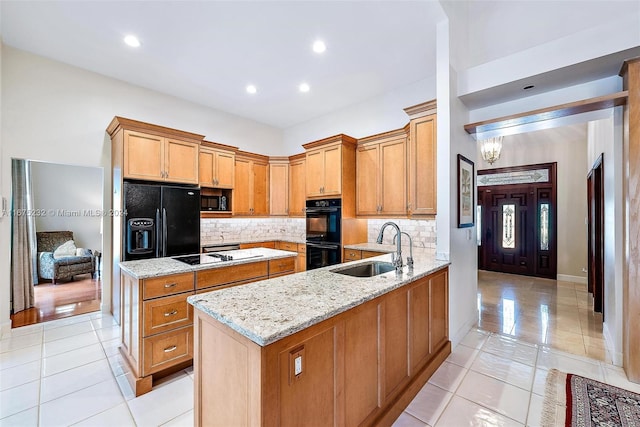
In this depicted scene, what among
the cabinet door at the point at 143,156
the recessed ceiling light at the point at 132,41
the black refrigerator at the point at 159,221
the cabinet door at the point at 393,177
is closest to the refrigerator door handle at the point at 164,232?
the black refrigerator at the point at 159,221

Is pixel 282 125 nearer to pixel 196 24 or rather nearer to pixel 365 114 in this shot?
pixel 365 114

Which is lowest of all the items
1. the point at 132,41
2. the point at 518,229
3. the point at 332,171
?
the point at 518,229

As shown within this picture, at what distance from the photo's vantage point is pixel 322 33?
292 centimetres

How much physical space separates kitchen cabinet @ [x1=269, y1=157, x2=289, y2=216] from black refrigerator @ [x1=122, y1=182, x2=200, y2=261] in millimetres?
1768

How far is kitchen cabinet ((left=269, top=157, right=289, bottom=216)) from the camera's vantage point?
5.40 meters

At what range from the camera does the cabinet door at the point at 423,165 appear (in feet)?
10.3

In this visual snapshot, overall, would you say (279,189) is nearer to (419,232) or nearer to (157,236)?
(157,236)

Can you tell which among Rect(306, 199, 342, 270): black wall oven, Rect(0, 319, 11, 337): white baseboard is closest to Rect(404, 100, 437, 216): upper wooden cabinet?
Rect(306, 199, 342, 270): black wall oven

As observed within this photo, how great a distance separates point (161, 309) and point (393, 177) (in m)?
3.19

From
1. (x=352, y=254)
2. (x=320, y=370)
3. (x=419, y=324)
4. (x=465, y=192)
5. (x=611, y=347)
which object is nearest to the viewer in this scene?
(x=320, y=370)

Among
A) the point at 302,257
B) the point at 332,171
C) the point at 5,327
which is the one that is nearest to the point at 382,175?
the point at 332,171

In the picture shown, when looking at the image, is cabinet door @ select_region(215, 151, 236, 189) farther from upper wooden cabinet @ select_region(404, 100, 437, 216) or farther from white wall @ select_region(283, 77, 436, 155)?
upper wooden cabinet @ select_region(404, 100, 437, 216)

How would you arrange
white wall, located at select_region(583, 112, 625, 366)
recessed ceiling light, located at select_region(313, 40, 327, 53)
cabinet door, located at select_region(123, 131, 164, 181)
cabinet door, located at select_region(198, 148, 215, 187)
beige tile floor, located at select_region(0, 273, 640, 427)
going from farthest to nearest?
cabinet door, located at select_region(198, 148, 215, 187) < cabinet door, located at select_region(123, 131, 164, 181) < recessed ceiling light, located at select_region(313, 40, 327, 53) < white wall, located at select_region(583, 112, 625, 366) < beige tile floor, located at select_region(0, 273, 640, 427)

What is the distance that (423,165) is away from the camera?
10.5ft
